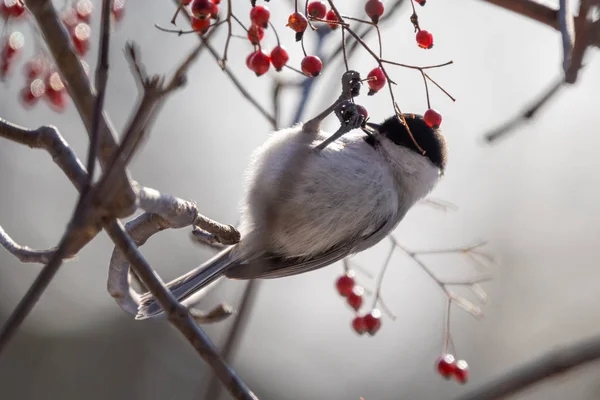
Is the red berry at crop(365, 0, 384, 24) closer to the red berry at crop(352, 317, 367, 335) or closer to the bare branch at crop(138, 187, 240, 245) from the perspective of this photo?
the bare branch at crop(138, 187, 240, 245)

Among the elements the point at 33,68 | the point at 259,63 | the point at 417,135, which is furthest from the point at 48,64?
the point at 417,135

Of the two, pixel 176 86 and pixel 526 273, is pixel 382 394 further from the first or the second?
pixel 176 86

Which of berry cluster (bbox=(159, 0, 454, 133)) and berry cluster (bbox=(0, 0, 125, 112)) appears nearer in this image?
berry cluster (bbox=(159, 0, 454, 133))

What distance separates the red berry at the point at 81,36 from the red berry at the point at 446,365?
5.22ft

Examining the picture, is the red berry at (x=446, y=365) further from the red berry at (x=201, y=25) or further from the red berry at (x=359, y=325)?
the red berry at (x=201, y=25)

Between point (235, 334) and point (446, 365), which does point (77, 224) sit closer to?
point (235, 334)

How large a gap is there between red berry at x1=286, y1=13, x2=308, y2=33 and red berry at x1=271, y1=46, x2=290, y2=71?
0.21m

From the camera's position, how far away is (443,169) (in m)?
2.78

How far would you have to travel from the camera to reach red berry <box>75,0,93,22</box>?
7.91 ft

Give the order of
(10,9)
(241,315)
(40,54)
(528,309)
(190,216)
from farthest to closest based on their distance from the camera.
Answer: (528,309) < (40,54) < (10,9) < (190,216) < (241,315)

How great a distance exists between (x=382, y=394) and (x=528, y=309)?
1.80 meters

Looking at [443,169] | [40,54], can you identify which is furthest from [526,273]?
[40,54]

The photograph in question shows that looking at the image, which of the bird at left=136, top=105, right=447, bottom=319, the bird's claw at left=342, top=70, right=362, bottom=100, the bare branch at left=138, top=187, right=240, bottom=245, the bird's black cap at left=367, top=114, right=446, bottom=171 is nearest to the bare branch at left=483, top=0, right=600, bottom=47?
the bird's claw at left=342, top=70, right=362, bottom=100

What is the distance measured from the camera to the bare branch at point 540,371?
767mm
